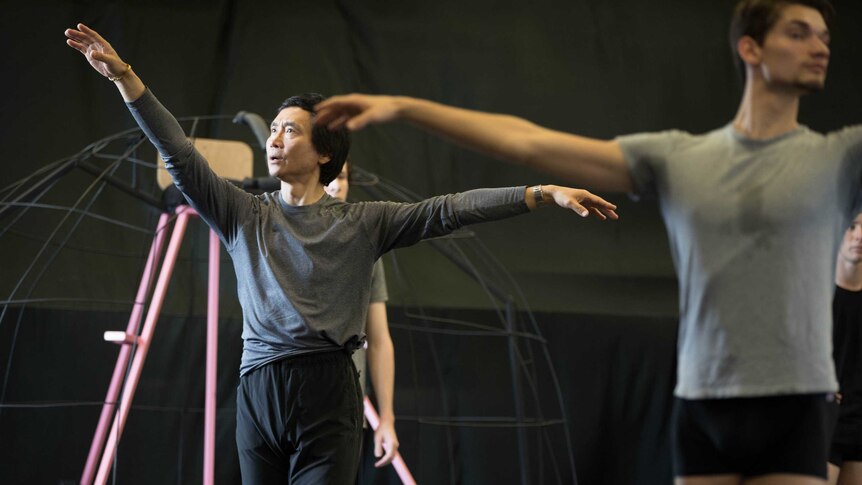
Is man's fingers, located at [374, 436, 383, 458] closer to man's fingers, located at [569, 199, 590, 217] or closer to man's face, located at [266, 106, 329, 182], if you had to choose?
man's face, located at [266, 106, 329, 182]

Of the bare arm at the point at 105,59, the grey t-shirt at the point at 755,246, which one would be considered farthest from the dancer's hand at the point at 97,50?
the grey t-shirt at the point at 755,246

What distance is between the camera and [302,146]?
207 centimetres

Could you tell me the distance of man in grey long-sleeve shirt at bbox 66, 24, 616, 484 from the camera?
1.87m

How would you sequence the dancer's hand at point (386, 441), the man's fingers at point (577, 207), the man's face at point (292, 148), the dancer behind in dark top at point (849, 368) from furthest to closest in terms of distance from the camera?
the dancer behind in dark top at point (849, 368), the dancer's hand at point (386, 441), the man's face at point (292, 148), the man's fingers at point (577, 207)

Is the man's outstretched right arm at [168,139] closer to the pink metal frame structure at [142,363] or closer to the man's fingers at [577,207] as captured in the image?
the pink metal frame structure at [142,363]

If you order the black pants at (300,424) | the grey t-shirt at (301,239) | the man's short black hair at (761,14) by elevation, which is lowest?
the black pants at (300,424)

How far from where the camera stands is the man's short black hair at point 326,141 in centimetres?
209

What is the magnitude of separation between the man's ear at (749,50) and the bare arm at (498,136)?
0.78 feet

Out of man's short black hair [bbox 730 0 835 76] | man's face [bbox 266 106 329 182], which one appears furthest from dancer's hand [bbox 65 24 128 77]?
man's short black hair [bbox 730 0 835 76]

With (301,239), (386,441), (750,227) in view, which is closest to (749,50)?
(750,227)

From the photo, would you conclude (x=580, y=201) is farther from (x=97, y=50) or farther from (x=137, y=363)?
(x=137, y=363)

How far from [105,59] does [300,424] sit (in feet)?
2.48

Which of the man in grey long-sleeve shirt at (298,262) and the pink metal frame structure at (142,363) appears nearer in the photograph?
the man in grey long-sleeve shirt at (298,262)

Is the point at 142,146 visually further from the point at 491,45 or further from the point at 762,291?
the point at 762,291
